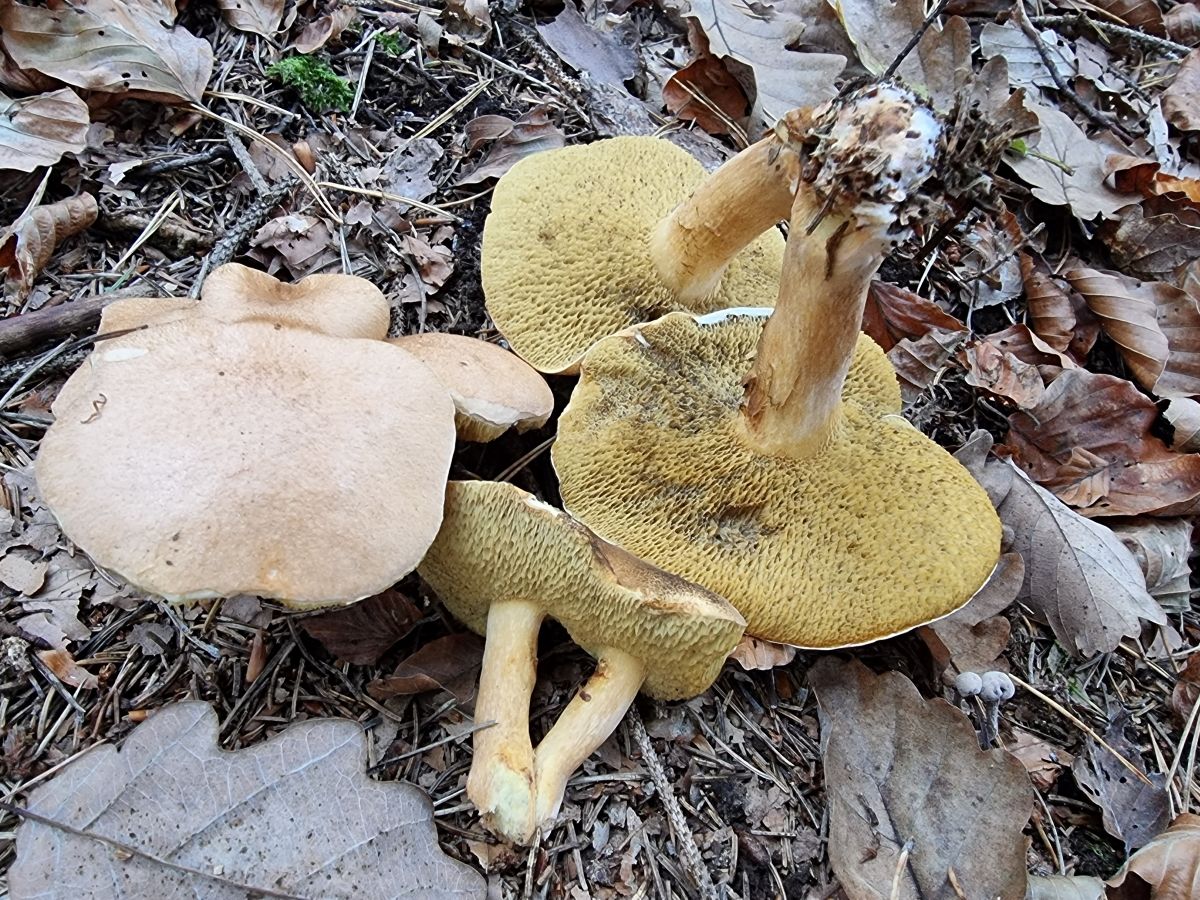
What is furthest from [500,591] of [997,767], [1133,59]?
[1133,59]

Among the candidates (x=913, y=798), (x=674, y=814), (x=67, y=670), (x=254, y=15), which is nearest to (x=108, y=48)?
(x=254, y=15)

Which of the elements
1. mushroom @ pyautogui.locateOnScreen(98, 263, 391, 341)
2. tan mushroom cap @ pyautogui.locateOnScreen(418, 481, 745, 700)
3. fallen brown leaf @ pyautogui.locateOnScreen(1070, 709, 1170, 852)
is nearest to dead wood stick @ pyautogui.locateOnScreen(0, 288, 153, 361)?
mushroom @ pyautogui.locateOnScreen(98, 263, 391, 341)

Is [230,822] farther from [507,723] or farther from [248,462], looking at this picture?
[248,462]

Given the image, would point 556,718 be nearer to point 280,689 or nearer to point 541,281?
point 280,689

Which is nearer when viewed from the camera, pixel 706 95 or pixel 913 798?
pixel 913 798

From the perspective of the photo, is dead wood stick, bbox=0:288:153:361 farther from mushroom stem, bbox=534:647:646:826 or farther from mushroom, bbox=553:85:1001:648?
mushroom stem, bbox=534:647:646:826

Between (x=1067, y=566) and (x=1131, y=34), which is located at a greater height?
(x=1131, y=34)

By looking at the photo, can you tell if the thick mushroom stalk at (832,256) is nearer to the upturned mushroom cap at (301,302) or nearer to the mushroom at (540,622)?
the mushroom at (540,622)
